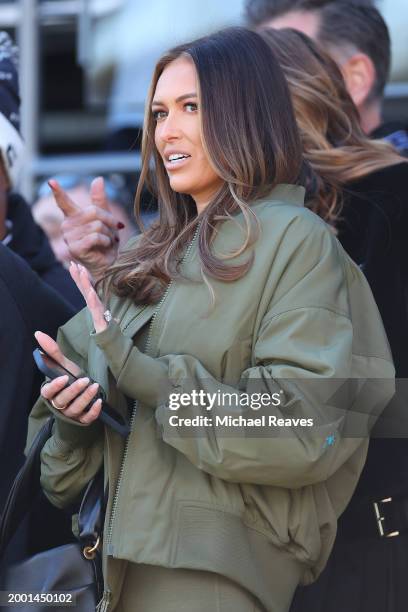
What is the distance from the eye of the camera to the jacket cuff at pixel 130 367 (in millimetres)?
2119

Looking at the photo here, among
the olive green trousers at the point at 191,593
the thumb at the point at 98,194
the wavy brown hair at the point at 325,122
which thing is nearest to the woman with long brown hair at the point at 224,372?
the olive green trousers at the point at 191,593

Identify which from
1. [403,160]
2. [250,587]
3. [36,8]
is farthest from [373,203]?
[36,8]

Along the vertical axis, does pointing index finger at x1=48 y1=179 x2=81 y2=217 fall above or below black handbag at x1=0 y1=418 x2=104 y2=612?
above

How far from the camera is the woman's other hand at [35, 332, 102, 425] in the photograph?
216 cm

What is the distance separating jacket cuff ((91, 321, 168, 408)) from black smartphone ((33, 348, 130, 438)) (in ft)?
0.28

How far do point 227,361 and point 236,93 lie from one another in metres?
0.58

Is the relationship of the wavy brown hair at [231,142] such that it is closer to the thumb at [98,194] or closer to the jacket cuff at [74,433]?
the jacket cuff at [74,433]

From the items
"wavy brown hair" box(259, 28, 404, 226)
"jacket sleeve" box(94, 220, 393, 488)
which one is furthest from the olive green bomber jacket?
"wavy brown hair" box(259, 28, 404, 226)

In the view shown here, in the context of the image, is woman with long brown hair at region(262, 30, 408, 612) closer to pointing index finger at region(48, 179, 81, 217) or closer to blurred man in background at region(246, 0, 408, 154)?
blurred man in background at region(246, 0, 408, 154)

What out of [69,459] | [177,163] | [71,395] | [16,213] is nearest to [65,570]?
[69,459]

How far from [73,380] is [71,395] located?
5cm

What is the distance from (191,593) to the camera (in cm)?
213

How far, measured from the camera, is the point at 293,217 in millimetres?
2254

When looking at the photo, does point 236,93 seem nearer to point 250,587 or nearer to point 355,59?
point 250,587
